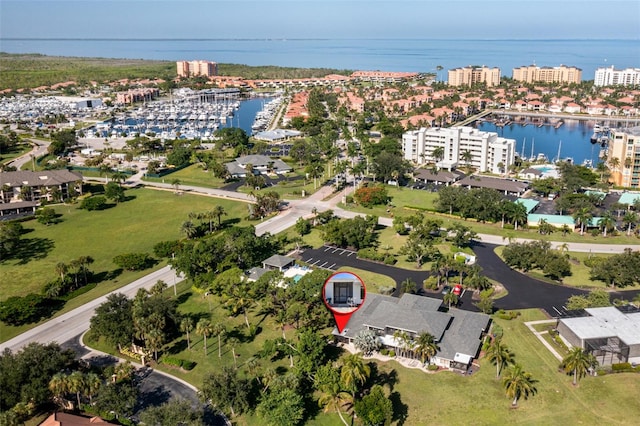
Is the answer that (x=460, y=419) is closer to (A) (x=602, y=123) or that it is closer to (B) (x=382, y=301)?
(B) (x=382, y=301)

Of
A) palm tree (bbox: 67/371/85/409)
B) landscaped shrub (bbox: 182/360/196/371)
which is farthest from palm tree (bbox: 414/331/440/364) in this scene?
palm tree (bbox: 67/371/85/409)

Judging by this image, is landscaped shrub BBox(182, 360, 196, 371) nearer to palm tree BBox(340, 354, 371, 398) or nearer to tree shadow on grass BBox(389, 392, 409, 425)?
palm tree BBox(340, 354, 371, 398)

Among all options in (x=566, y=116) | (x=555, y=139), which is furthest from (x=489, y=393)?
(x=566, y=116)

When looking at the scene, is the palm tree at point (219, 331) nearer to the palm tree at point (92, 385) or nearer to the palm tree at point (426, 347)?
the palm tree at point (92, 385)

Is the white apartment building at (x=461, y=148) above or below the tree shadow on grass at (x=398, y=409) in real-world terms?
above

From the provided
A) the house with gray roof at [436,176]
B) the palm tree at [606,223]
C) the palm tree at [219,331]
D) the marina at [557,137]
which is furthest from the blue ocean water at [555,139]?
the palm tree at [219,331]
